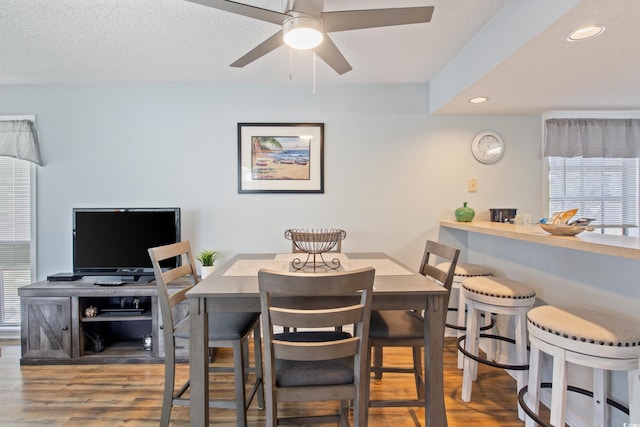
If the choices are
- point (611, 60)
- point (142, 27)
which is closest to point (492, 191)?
point (611, 60)

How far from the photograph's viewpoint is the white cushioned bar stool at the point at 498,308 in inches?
74.2

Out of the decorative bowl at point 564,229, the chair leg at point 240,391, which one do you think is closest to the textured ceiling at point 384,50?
the decorative bowl at point 564,229

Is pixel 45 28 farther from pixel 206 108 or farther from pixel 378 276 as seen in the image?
pixel 378 276

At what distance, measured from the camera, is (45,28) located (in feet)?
6.79

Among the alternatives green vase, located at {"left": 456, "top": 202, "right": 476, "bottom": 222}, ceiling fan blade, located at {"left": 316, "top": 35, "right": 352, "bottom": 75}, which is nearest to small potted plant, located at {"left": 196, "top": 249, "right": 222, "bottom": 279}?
ceiling fan blade, located at {"left": 316, "top": 35, "right": 352, "bottom": 75}

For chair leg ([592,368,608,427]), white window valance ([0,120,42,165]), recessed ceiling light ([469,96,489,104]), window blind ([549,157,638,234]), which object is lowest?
chair leg ([592,368,608,427])

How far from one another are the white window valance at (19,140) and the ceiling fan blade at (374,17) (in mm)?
2940

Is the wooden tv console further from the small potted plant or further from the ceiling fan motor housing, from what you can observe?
the ceiling fan motor housing

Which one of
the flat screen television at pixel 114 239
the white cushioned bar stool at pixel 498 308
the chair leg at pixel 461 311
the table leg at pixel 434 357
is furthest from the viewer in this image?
the flat screen television at pixel 114 239

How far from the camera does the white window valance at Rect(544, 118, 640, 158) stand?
3062mm

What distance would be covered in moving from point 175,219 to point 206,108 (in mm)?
1068

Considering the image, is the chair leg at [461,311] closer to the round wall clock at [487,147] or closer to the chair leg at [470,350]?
the chair leg at [470,350]

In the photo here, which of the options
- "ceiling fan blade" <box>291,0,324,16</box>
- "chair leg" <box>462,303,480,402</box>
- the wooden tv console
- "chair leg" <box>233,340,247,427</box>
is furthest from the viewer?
the wooden tv console

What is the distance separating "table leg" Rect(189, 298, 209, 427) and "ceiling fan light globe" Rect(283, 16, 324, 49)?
1.32m
